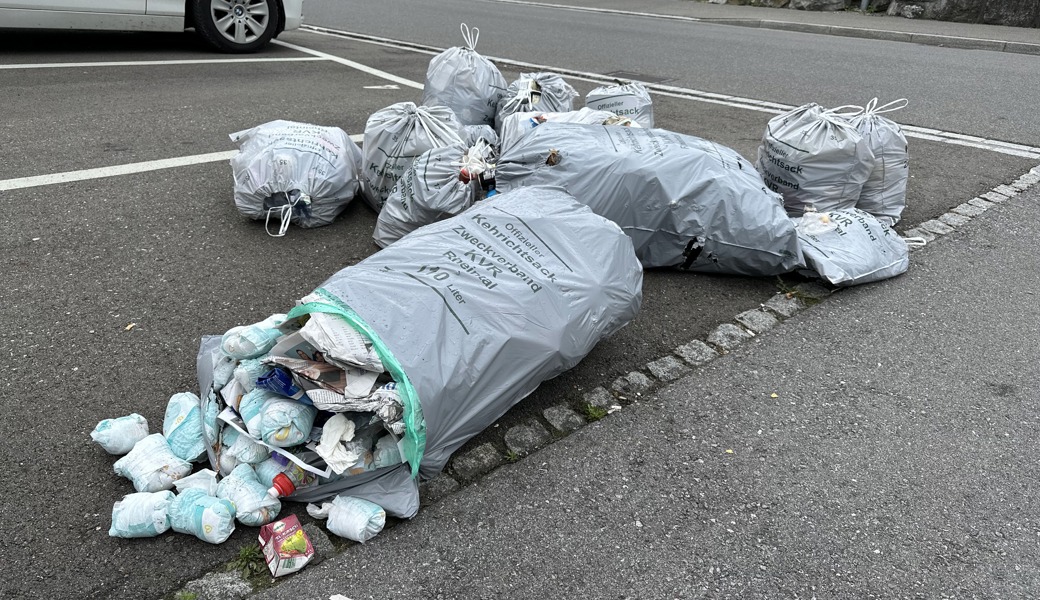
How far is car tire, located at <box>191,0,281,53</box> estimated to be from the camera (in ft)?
25.0

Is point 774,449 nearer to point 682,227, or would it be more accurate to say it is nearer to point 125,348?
point 682,227

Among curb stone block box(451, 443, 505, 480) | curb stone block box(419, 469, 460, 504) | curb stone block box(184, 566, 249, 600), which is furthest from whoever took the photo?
curb stone block box(451, 443, 505, 480)

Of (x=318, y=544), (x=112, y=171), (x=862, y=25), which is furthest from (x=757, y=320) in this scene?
(x=862, y=25)

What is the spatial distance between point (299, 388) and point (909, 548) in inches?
72.1

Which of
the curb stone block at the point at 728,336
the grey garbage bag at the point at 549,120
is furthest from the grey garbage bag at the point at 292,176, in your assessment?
the curb stone block at the point at 728,336

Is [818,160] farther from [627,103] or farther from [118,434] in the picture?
[118,434]

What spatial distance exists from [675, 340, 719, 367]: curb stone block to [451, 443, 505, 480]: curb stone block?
1.00 meters

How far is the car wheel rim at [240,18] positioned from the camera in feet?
25.3

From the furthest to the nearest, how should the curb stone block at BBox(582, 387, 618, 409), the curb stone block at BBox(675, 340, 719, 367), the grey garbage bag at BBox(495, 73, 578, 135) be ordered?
the grey garbage bag at BBox(495, 73, 578, 135)
the curb stone block at BBox(675, 340, 719, 367)
the curb stone block at BBox(582, 387, 618, 409)

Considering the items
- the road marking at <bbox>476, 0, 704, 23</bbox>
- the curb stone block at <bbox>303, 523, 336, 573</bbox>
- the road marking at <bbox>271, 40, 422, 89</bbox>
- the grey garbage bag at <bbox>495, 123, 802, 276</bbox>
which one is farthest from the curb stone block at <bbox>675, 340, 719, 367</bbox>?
the road marking at <bbox>476, 0, 704, 23</bbox>

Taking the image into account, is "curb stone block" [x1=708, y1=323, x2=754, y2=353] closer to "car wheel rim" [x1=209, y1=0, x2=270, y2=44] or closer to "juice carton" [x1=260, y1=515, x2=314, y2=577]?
"juice carton" [x1=260, y1=515, x2=314, y2=577]

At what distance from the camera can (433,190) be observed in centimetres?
360

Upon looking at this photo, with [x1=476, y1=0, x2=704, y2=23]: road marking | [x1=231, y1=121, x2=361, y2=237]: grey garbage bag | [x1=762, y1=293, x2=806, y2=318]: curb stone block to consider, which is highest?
[x1=476, y1=0, x2=704, y2=23]: road marking

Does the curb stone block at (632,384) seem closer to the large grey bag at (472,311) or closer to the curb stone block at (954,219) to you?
the large grey bag at (472,311)
